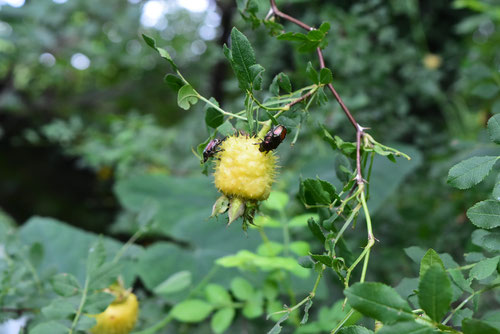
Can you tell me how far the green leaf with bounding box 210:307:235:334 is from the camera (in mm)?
832

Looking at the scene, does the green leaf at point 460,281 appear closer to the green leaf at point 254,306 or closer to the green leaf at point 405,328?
the green leaf at point 405,328

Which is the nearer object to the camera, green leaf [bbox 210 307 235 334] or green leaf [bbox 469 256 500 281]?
green leaf [bbox 469 256 500 281]

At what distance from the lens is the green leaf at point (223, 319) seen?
0.83 metres

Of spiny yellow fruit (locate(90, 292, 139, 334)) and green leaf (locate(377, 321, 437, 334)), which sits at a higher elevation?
green leaf (locate(377, 321, 437, 334))

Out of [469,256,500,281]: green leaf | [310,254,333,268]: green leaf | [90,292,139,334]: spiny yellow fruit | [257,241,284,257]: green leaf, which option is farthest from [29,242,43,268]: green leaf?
[469,256,500,281]: green leaf

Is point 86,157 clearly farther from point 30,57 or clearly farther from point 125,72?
point 125,72

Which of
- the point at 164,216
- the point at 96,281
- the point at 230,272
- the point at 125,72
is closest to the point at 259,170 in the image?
the point at 96,281

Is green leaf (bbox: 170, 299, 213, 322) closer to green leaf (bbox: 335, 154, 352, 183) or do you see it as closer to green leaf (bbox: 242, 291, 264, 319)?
green leaf (bbox: 242, 291, 264, 319)

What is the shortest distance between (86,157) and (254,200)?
4.84 feet

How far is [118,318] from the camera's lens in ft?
2.59

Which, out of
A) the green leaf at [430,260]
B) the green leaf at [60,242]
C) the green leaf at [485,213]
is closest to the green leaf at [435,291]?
the green leaf at [430,260]

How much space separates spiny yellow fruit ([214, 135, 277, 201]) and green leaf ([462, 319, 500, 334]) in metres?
0.24

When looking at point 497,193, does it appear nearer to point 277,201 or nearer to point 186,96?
point 186,96

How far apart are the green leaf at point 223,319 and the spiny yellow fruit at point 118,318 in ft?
0.47
